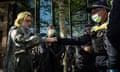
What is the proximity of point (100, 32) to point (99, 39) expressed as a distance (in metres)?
0.11

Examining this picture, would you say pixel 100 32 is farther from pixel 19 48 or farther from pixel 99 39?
pixel 19 48

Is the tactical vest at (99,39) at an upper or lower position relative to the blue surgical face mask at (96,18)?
lower

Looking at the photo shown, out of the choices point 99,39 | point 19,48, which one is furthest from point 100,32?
point 19,48

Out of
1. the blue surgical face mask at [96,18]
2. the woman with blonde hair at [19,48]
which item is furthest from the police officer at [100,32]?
the woman with blonde hair at [19,48]

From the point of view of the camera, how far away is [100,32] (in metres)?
4.85

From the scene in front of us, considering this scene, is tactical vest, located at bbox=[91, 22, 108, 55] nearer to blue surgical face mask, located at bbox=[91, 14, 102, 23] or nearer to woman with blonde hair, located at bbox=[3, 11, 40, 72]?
blue surgical face mask, located at bbox=[91, 14, 102, 23]

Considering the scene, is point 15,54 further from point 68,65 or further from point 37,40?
point 68,65

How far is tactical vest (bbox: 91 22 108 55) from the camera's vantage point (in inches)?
188

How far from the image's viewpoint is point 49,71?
8.33 meters

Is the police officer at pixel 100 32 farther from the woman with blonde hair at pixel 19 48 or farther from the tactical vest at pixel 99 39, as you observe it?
the woman with blonde hair at pixel 19 48

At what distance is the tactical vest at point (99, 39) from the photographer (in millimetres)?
4770

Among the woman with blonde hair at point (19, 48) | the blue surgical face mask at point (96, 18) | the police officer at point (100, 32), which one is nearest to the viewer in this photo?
the police officer at point (100, 32)

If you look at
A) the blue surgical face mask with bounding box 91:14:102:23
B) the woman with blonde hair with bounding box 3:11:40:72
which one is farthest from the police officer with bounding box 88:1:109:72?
the woman with blonde hair with bounding box 3:11:40:72

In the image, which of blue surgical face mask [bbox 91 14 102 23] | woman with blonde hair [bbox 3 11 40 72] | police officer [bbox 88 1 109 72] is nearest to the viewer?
police officer [bbox 88 1 109 72]
